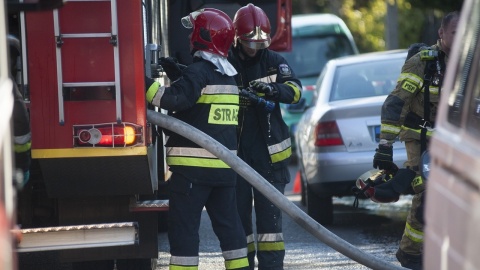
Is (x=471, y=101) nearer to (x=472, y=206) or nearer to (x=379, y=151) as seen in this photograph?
(x=472, y=206)

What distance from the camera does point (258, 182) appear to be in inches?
243

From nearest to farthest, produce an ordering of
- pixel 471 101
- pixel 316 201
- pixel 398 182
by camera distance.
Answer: pixel 471 101
pixel 398 182
pixel 316 201

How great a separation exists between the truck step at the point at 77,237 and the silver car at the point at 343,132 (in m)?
4.28

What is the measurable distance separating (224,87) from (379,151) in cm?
126

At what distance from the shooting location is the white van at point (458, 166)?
3.47m

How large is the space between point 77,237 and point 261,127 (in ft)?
6.74

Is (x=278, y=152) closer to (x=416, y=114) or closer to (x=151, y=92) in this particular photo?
(x=416, y=114)

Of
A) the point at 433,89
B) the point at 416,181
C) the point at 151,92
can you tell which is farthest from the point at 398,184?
the point at 151,92

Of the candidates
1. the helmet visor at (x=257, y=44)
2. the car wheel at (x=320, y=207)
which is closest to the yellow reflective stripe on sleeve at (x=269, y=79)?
the helmet visor at (x=257, y=44)

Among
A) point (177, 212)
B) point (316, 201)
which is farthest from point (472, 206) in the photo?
point (316, 201)

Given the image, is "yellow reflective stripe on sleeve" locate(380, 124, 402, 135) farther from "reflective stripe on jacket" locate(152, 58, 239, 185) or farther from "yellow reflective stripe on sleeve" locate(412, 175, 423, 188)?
"reflective stripe on jacket" locate(152, 58, 239, 185)

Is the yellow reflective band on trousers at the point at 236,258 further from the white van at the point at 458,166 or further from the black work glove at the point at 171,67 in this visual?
the white van at the point at 458,166

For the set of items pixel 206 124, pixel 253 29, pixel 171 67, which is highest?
pixel 253 29

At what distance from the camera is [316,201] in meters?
10.3
